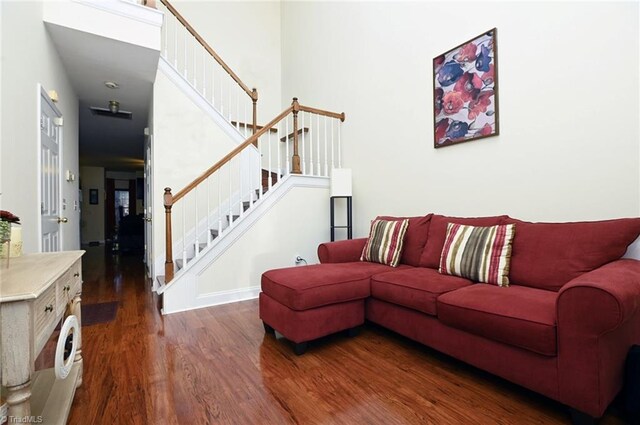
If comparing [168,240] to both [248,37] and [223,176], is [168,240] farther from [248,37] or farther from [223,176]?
[248,37]

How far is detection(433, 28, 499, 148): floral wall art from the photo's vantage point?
2.65m

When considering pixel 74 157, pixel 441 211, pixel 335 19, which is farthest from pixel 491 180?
pixel 74 157

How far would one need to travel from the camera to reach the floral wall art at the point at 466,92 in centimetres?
265

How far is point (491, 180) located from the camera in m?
2.70

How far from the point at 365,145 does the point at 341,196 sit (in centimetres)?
72

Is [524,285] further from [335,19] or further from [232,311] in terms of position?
[335,19]

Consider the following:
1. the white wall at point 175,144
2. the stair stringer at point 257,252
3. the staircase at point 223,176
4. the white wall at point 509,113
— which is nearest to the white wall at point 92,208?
A: the staircase at point 223,176

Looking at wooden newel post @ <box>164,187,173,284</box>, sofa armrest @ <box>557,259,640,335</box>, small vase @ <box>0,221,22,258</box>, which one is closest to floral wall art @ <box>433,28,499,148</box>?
sofa armrest @ <box>557,259,640,335</box>

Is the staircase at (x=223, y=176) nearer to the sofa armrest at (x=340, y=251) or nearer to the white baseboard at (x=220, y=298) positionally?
the white baseboard at (x=220, y=298)

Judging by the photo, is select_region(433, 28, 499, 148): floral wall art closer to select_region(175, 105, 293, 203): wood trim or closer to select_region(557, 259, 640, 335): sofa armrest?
select_region(557, 259, 640, 335): sofa armrest

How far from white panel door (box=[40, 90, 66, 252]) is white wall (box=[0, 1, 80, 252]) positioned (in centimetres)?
18

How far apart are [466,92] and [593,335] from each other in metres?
2.19

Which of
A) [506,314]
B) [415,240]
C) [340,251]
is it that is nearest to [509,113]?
[415,240]

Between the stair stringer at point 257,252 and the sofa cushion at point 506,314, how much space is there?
2.22 m
